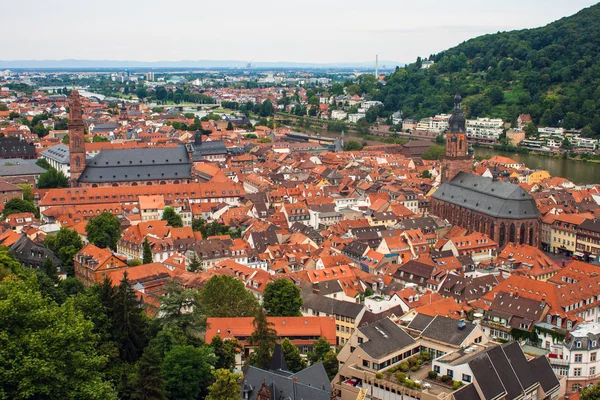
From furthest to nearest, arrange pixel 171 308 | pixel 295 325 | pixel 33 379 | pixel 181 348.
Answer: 1. pixel 295 325
2. pixel 171 308
3. pixel 181 348
4. pixel 33 379

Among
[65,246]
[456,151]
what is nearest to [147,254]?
[65,246]

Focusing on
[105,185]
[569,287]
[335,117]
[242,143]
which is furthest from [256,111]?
[569,287]

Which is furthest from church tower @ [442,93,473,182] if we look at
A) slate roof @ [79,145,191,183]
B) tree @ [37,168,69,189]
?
tree @ [37,168,69,189]

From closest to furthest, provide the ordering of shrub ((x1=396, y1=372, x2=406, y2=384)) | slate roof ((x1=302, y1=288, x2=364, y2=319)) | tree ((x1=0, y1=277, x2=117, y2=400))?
tree ((x1=0, y1=277, x2=117, y2=400))
shrub ((x1=396, y1=372, x2=406, y2=384))
slate roof ((x1=302, y1=288, x2=364, y2=319))

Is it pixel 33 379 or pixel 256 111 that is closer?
pixel 33 379

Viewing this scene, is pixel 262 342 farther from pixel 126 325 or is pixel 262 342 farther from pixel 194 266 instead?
pixel 194 266

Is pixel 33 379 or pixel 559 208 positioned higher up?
pixel 33 379

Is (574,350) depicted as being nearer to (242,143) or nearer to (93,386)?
(93,386)

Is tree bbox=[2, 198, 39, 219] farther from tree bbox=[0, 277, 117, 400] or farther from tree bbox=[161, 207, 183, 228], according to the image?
tree bbox=[0, 277, 117, 400]
